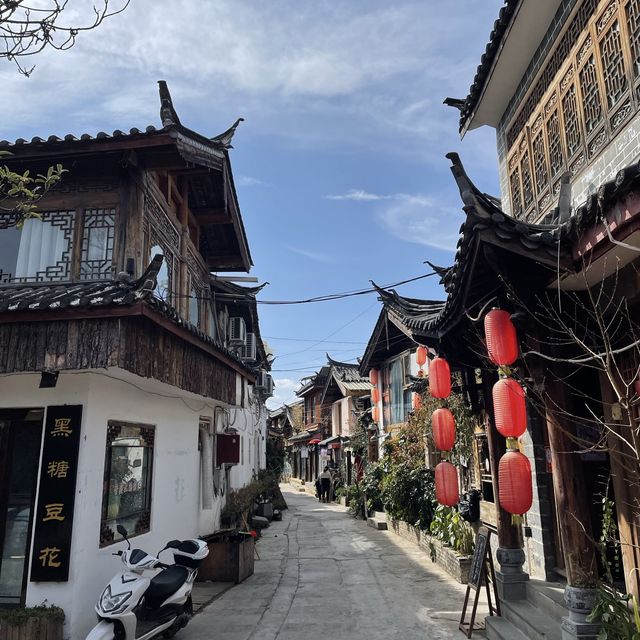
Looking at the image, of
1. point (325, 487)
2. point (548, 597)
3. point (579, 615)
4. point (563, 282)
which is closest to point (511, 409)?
point (563, 282)

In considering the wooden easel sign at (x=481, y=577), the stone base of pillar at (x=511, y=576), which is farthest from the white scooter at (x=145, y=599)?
the stone base of pillar at (x=511, y=576)

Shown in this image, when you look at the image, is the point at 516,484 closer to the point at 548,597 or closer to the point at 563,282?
the point at 548,597

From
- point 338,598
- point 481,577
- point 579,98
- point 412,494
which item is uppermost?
point 579,98

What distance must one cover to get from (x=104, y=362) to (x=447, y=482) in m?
4.94

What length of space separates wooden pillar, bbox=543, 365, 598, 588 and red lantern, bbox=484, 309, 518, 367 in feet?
1.40

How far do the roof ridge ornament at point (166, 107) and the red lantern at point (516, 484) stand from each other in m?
6.20

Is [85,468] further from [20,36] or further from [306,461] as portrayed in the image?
[306,461]

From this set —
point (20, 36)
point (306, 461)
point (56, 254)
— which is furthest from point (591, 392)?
point (306, 461)

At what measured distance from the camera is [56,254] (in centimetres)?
757

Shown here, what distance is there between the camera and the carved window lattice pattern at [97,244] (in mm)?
7473

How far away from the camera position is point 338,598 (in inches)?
315

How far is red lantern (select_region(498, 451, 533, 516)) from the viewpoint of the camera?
5027 millimetres

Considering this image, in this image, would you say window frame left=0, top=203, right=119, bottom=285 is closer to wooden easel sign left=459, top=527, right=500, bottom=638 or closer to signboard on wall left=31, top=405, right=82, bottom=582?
signboard on wall left=31, top=405, right=82, bottom=582

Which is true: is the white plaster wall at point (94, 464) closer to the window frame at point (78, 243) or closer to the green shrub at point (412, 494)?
the window frame at point (78, 243)
